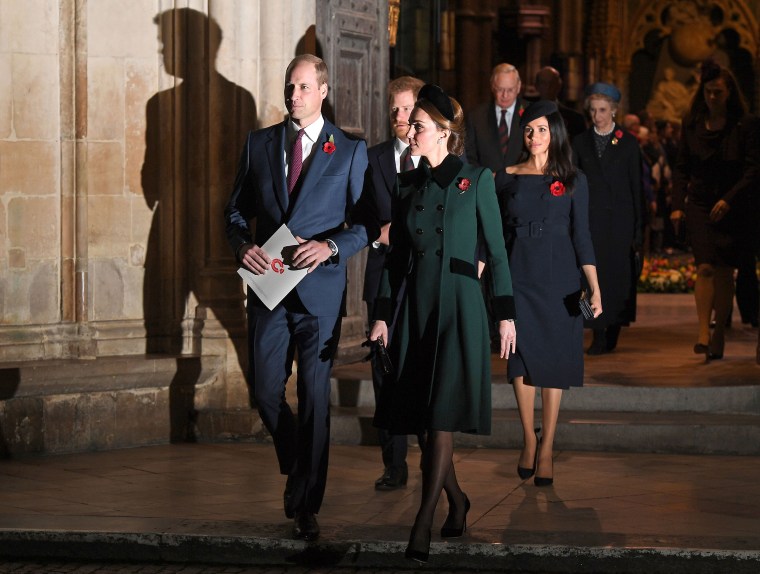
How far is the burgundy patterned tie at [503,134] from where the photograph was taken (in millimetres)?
11695

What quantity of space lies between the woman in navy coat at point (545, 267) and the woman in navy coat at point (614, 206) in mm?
3029

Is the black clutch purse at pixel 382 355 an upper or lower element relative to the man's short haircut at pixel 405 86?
lower

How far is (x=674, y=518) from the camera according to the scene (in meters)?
7.86

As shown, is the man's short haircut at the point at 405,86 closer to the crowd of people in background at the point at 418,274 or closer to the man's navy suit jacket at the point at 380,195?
the crowd of people in background at the point at 418,274

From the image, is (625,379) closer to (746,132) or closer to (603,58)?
(746,132)

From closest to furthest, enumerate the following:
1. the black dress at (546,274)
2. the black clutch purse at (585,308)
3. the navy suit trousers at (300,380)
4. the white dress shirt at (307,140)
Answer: the navy suit trousers at (300,380)
the white dress shirt at (307,140)
the black clutch purse at (585,308)
the black dress at (546,274)

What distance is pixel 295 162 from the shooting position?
25.6ft

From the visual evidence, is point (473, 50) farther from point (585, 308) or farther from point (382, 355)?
point (382, 355)

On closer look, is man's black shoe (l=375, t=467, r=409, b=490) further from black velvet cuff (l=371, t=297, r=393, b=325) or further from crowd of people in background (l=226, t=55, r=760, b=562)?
black velvet cuff (l=371, t=297, r=393, b=325)

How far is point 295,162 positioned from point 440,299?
3.38 ft

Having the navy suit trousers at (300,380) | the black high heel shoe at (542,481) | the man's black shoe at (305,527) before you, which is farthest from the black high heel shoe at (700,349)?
the man's black shoe at (305,527)

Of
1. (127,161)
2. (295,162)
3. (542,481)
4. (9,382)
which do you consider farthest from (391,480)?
(127,161)

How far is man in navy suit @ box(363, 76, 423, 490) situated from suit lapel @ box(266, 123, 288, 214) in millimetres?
699

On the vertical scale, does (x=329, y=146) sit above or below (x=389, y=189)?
above
